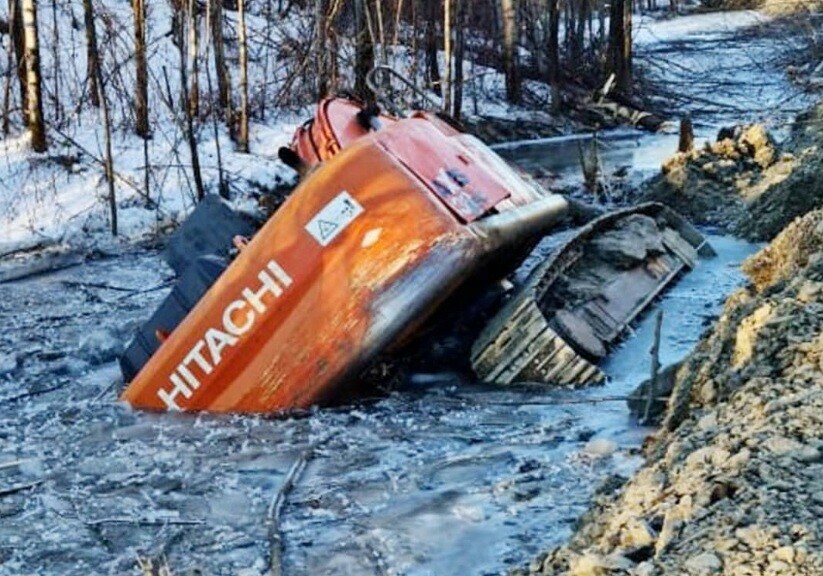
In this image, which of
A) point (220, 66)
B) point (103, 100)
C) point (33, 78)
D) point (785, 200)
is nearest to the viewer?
point (785, 200)

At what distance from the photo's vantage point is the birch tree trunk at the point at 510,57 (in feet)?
67.5

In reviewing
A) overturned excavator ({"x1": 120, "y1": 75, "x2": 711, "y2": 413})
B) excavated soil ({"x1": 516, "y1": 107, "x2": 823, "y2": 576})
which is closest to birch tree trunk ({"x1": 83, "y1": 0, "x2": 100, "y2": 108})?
overturned excavator ({"x1": 120, "y1": 75, "x2": 711, "y2": 413})

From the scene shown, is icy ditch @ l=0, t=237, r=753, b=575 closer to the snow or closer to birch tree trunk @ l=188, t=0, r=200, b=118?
birch tree trunk @ l=188, t=0, r=200, b=118

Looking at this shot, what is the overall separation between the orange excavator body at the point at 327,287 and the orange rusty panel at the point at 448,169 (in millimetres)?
14

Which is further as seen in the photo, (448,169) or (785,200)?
(785,200)

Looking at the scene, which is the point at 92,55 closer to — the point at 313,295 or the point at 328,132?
the point at 328,132

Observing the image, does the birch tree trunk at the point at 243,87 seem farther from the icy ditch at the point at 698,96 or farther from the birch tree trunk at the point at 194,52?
the icy ditch at the point at 698,96

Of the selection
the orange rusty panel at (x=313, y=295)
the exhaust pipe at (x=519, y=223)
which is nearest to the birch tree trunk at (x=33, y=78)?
the orange rusty panel at (x=313, y=295)

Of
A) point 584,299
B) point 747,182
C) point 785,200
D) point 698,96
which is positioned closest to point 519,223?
point 584,299

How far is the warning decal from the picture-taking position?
6105mm

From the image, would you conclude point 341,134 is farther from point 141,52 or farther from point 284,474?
point 141,52

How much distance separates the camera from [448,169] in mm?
6395

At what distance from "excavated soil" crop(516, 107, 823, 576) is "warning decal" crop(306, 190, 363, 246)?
1932 millimetres

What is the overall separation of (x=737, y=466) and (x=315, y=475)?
7.91 feet
